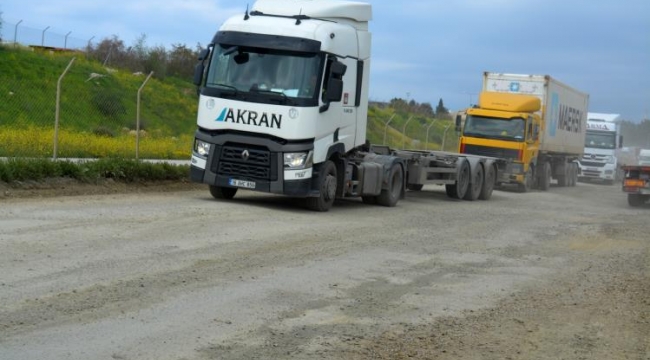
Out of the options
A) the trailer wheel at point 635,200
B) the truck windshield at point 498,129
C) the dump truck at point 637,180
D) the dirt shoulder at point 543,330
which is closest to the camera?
the dirt shoulder at point 543,330

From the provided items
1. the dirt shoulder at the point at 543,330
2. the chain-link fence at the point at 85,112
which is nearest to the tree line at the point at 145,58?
the chain-link fence at the point at 85,112

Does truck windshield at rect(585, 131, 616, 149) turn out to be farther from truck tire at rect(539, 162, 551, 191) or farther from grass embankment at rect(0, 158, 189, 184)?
grass embankment at rect(0, 158, 189, 184)

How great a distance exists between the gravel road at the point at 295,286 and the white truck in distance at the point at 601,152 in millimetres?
28179

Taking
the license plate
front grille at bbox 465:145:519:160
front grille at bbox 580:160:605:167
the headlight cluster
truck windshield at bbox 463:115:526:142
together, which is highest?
truck windshield at bbox 463:115:526:142

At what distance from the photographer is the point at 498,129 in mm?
29641

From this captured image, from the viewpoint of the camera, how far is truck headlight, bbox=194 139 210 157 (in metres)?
16.6

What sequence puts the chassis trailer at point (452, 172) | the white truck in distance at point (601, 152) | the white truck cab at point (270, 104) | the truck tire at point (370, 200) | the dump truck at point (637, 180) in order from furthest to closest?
the white truck in distance at point (601, 152) → the dump truck at point (637, 180) → the chassis trailer at point (452, 172) → the truck tire at point (370, 200) → the white truck cab at point (270, 104)

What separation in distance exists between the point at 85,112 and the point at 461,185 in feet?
46.0

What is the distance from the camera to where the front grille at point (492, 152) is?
1165 inches

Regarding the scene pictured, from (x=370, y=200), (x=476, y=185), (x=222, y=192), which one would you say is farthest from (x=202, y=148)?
(x=476, y=185)

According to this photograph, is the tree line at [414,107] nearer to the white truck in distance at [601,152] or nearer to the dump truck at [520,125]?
the white truck in distance at [601,152]

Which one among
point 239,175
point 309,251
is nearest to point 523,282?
point 309,251

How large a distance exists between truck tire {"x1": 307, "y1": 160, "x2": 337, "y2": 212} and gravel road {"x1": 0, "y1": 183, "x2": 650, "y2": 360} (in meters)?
0.65

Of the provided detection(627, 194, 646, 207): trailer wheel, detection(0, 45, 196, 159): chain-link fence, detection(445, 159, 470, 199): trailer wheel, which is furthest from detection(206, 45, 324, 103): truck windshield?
detection(627, 194, 646, 207): trailer wheel
